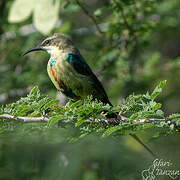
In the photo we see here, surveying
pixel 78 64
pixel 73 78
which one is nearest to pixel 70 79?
pixel 73 78

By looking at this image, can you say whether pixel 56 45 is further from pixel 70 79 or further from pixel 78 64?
pixel 70 79

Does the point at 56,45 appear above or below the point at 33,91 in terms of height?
above

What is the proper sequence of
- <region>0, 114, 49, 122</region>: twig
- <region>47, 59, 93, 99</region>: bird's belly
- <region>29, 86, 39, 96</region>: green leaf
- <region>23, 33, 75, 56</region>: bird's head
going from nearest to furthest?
<region>29, 86, 39, 96</region>: green leaf < <region>0, 114, 49, 122</region>: twig < <region>47, 59, 93, 99</region>: bird's belly < <region>23, 33, 75, 56</region>: bird's head

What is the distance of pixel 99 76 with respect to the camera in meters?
7.17

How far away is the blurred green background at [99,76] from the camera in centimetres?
460

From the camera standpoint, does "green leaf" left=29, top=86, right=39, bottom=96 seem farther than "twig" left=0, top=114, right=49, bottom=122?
No

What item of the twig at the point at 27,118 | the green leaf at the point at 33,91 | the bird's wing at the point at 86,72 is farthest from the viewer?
the bird's wing at the point at 86,72

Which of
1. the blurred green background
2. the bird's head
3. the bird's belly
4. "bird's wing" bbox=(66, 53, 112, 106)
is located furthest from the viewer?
the bird's head

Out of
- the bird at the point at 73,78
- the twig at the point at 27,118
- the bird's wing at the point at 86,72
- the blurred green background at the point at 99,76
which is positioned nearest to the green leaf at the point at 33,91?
the twig at the point at 27,118

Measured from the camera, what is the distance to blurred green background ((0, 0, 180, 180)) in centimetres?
460

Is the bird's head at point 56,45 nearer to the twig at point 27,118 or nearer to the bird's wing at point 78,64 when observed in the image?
the bird's wing at point 78,64

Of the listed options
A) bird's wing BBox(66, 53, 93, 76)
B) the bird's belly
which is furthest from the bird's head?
the bird's belly

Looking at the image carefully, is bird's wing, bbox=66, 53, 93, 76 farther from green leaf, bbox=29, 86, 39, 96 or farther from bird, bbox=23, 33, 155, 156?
green leaf, bbox=29, 86, 39, 96

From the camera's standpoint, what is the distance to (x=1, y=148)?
15.4 ft
